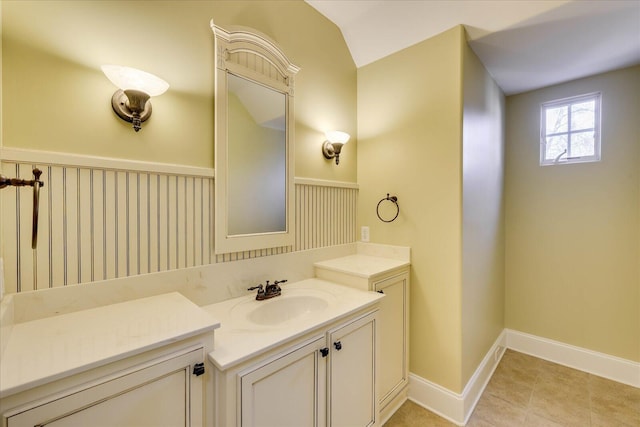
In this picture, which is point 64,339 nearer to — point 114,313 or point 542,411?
point 114,313

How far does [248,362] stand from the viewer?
101 cm

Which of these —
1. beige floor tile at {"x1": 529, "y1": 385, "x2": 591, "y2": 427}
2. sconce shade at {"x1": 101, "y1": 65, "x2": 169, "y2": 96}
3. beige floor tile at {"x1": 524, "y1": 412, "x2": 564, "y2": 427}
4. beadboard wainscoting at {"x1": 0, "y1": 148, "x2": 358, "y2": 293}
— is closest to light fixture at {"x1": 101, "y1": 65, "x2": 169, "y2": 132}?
sconce shade at {"x1": 101, "y1": 65, "x2": 169, "y2": 96}

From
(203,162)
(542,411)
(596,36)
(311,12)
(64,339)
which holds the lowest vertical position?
(542,411)

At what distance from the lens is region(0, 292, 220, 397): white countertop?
0.70 m

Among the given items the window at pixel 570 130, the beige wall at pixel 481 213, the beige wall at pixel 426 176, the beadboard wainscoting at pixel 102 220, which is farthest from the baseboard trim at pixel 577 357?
the beadboard wainscoting at pixel 102 220

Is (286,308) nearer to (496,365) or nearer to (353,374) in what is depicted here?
(353,374)

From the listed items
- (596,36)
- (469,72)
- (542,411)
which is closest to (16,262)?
(469,72)

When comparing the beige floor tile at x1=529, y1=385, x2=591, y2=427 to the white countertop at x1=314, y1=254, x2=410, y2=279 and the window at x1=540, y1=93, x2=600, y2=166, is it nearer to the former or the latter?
the white countertop at x1=314, y1=254, x2=410, y2=279

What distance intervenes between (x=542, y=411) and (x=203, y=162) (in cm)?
279

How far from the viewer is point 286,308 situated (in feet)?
5.41

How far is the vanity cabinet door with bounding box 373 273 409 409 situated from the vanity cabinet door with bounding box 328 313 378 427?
0.20 meters

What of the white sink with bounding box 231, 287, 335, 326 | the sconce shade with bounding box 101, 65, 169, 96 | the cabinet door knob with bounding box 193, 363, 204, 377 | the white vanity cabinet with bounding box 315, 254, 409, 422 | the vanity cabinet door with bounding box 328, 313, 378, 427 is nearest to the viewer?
the cabinet door knob with bounding box 193, 363, 204, 377

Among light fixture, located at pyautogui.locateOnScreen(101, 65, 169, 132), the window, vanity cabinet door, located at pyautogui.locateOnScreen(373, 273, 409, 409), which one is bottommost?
vanity cabinet door, located at pyautogui.locateOnScreen(373, 273, 409, 409)

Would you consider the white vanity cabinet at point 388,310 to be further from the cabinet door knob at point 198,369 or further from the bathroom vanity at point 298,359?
the cabinet door knob at point 198,369
